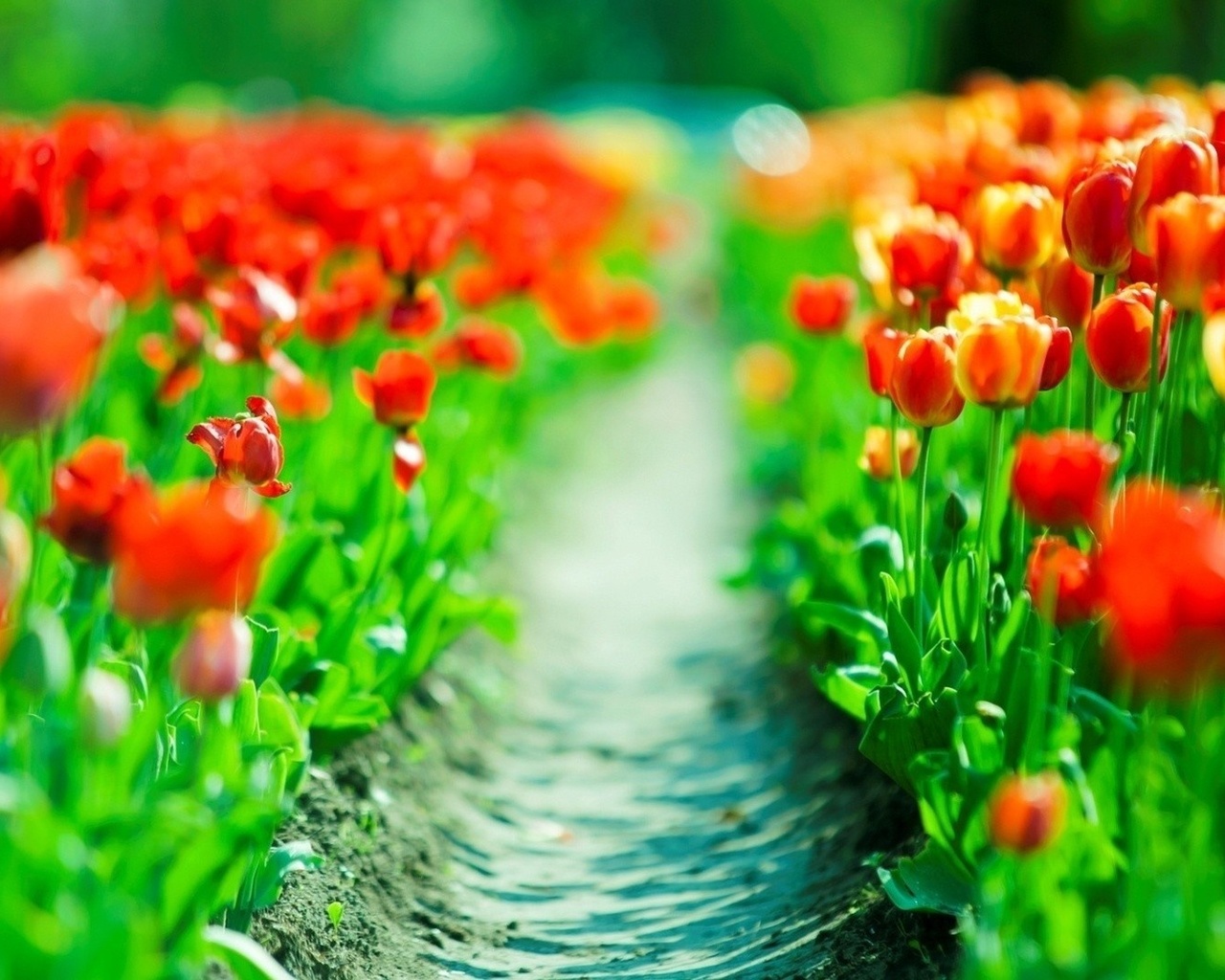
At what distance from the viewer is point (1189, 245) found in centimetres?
194

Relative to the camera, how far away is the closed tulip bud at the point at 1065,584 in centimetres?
196

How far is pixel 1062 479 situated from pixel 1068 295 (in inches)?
37.2

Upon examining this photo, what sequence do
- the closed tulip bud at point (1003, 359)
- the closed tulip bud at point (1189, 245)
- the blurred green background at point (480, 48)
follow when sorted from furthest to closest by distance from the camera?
the blurred green background at point (480, 48)
the closed tulip bud at point (1003, 359)
the closed tulip bud at point (1189, 245)

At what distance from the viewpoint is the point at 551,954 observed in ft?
8.92

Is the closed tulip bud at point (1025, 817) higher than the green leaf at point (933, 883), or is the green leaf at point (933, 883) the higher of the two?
the closed tulip bud at point (1025, 817)

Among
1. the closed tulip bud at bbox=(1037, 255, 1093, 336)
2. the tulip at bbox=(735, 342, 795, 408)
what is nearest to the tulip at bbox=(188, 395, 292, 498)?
the closed tulip bud at bbox=(1037, 255, 1093, 336)

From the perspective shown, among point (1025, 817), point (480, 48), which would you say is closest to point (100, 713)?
point (1025, 817)

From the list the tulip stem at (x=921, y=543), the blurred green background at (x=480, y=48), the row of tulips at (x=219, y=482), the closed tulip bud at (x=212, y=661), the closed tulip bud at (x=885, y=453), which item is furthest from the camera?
the blurred green background at (x=480, y=48)

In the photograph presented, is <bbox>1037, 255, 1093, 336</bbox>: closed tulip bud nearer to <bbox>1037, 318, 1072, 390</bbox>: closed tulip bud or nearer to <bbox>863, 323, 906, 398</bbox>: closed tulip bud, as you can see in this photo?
<bbox>863, 323, 906, 398</bbox>: closed tulip bud

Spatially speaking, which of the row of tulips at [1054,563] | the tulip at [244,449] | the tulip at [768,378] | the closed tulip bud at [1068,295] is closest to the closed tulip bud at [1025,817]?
the row of tulips at [1054,563]

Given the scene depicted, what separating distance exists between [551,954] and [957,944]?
79cm

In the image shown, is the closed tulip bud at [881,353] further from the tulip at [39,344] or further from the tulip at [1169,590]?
the tulip at [39,344]

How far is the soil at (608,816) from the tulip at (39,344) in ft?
3.66

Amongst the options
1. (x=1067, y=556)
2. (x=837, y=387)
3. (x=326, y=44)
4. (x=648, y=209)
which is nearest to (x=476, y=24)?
(x=326, y=44)
